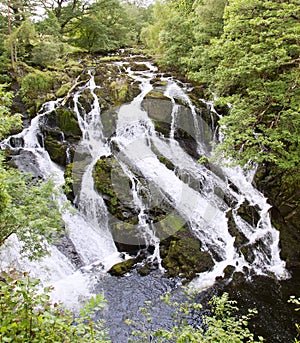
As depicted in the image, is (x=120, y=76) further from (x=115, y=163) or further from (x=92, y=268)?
(x=92, y=268)

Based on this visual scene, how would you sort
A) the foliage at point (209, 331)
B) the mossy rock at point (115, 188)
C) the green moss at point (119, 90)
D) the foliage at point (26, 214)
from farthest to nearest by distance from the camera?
the green moss at point (119, 90), the mossy rock at point (115, 188), the foliage at point (26, 214), the foliage at point (209, 331)

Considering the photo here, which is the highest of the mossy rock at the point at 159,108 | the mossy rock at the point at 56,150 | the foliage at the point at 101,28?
the foliage at the point at 101,28

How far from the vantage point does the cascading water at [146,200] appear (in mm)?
6969

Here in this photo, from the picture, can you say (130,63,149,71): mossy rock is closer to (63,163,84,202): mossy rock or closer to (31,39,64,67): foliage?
(31,39,64,67): foliage

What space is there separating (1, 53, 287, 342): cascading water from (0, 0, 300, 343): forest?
46 cm

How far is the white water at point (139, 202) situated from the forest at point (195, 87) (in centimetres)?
44

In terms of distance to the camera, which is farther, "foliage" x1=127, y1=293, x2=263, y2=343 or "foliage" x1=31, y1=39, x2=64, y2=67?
"foliage" x1=31, y1=39, x2=64, y2=67

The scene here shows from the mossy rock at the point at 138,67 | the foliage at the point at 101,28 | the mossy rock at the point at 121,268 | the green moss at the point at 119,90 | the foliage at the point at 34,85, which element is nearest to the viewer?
the mossy rock at the point at 121,268

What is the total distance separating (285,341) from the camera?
5.28 m

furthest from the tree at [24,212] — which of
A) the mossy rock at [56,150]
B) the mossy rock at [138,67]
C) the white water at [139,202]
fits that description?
the mossy rock at [138,67]

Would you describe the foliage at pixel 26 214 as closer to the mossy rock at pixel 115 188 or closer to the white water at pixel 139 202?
the white water at pixel 139 202

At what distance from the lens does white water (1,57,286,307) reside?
6791 mm

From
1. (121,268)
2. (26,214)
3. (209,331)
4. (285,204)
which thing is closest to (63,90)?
(121,268)

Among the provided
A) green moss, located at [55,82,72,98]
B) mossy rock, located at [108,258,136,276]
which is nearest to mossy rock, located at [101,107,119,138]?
green moss, located at [55,82,72,98]
